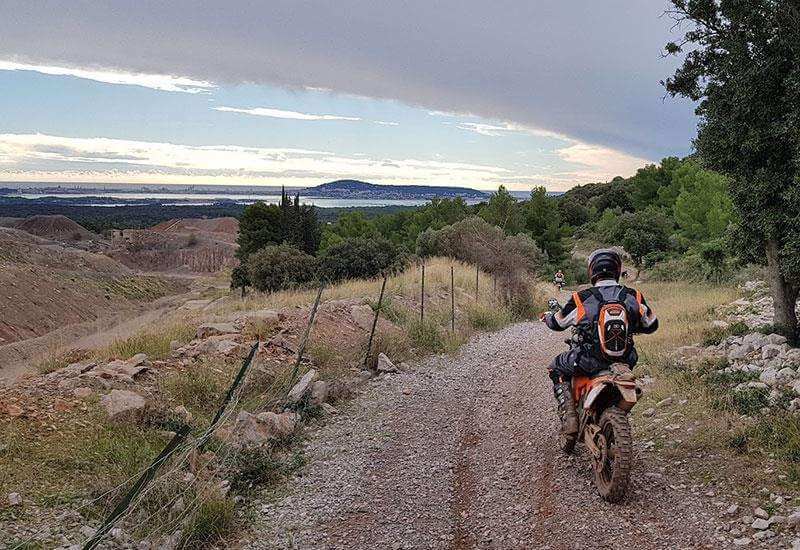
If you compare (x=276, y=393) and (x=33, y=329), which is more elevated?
(x=276, y=393)

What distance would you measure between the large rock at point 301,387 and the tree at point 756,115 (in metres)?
7.31

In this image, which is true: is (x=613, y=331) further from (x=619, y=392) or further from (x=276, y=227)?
(x=276, y=227)

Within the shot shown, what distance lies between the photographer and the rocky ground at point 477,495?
196 inches

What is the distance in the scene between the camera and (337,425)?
326 inches

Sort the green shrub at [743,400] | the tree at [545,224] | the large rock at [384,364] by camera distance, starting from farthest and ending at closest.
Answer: the tree at [545,224] < the large rock at [384,364] < the green shrub at [743,400]

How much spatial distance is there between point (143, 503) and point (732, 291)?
60.8ft

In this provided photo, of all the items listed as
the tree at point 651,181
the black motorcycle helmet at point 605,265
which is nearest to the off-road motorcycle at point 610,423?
the black motorcycle helmet at point 605,265

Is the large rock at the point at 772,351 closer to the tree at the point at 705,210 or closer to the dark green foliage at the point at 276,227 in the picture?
the tree at the point at 705,210

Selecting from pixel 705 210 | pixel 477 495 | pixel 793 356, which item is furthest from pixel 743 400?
pixel 705 210

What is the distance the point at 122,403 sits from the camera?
6551 mm

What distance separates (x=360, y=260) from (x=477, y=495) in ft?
87.2

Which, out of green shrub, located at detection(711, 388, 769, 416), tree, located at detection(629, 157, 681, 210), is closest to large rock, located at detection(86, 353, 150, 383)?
green shrub, located at detection(711, 388, 769, 416)

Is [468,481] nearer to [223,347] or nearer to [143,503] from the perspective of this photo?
[143,503]

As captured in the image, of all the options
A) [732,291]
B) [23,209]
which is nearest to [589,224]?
[732,291]
